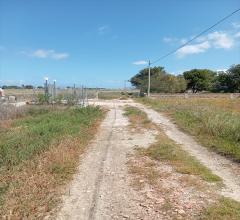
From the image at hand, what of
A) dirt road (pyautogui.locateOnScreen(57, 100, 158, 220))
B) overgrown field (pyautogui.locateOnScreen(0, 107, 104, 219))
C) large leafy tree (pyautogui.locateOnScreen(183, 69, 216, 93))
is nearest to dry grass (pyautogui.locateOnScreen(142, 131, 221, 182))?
dirt road (pyautogui.locateOnScreen(57, 100, 158, 220))

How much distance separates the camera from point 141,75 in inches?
4301

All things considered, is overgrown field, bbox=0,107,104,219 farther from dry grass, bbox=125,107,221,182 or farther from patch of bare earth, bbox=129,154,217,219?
dry grass, bbox=125,107,221,182

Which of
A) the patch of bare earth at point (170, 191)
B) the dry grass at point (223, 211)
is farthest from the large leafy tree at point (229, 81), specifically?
the dry grass at point (223, 211)

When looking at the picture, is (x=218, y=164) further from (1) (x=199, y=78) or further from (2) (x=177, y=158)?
(1) (x=199, y=78)

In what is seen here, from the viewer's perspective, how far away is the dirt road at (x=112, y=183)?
5660mm

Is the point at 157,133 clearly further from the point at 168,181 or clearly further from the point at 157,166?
the point at 168,181

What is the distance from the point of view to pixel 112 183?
725cm

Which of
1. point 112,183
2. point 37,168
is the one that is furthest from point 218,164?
point 37,168

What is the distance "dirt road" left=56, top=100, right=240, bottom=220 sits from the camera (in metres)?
5.66

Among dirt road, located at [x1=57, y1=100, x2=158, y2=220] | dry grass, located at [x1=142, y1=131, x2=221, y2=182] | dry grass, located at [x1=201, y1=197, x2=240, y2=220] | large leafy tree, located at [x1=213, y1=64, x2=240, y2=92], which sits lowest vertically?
dirt road, located at [x1=57, y1=100, x2=158, y2=220]

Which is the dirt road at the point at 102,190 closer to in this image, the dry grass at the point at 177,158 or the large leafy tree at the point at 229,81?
the dry grass at the point at 177,158

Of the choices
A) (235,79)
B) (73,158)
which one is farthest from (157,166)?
(235,79)

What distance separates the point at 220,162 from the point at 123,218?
440cm

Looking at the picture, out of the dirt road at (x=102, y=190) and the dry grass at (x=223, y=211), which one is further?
the dirt road at (x=102, y=190)
